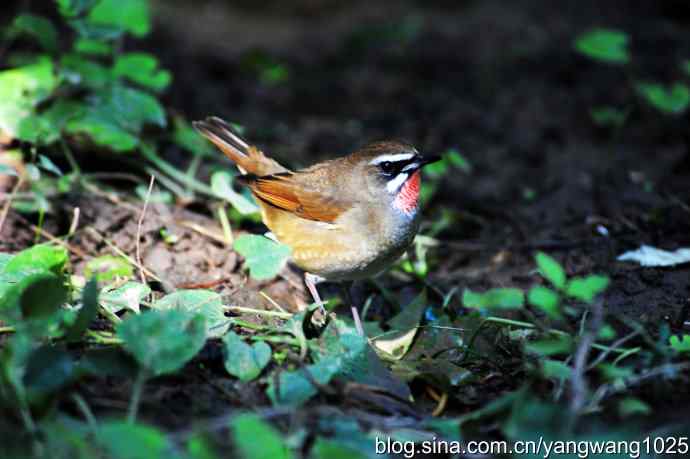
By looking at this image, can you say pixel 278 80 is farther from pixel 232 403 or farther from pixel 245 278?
pixel 232 403

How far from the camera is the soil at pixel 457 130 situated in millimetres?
5242

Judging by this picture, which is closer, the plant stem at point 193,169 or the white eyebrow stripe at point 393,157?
the white eyebrow stripe at point 393,157

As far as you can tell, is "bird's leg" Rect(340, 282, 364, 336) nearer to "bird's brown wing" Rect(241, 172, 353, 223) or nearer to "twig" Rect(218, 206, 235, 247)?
"bird's brown wing" Rect(241, 172, 353, 223)

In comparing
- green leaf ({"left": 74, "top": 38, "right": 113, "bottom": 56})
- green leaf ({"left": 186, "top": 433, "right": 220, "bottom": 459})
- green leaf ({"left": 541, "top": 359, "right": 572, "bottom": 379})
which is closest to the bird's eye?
green leaf ({"left": 541, "top": 359, "right": 572, "bottom": 379})

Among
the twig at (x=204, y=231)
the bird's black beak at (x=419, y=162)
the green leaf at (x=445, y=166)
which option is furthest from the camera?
the green leaf at (x=445, y=166)

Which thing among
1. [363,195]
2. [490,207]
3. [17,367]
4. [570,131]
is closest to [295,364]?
[17,367]

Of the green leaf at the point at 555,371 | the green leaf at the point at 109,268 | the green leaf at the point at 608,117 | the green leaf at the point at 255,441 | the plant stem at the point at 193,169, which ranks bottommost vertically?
the green leaf at the point at 608,117

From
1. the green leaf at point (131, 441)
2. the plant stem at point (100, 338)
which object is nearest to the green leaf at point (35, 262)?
the plant stem at point (100, 338)

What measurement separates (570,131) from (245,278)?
4749 mm

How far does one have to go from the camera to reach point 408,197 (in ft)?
16.9

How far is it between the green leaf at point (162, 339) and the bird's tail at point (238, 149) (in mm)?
2609

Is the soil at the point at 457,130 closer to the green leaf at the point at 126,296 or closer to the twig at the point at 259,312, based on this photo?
the twig at the point at 259,312

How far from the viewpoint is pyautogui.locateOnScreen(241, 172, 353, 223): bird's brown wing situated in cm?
527

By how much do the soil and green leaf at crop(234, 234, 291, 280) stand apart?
469mm
